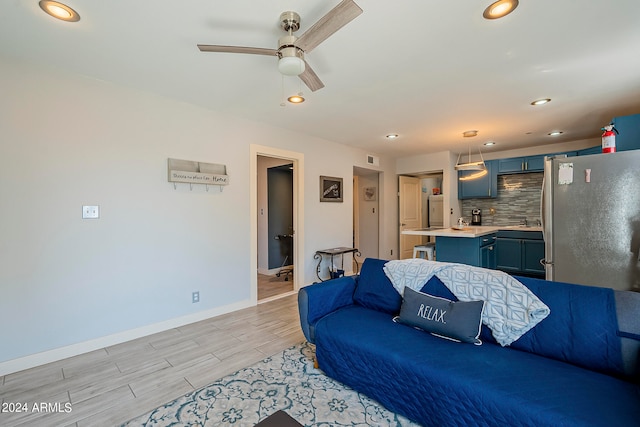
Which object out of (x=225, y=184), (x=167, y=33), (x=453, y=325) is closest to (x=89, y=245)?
(x=225, y=184)

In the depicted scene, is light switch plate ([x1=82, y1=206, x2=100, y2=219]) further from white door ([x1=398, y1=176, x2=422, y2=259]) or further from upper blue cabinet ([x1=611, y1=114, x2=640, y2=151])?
upper blue cabinet ([x1=611, y1=114, x2=640, y2=151])

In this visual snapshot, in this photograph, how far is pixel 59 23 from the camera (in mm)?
1838

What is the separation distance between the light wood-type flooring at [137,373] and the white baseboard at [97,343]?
6 centimetres

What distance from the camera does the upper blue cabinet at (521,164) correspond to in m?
5.20

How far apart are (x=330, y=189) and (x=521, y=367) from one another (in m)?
3.75

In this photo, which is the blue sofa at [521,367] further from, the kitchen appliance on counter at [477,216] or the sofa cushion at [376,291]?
the kitchen appliance on counter at [477,216]

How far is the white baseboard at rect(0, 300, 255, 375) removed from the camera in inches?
88.3

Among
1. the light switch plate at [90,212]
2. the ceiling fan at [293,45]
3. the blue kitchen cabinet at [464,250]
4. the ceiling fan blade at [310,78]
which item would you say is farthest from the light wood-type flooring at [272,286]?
the ceiling fan at [293,45]

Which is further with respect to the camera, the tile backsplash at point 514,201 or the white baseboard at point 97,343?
the tile backsplash at point 514,201

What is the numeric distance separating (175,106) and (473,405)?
141 inches

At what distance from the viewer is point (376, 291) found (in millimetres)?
2404

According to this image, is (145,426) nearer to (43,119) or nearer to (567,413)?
(567,413)

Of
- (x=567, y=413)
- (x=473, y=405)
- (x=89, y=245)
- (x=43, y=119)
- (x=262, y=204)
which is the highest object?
(x=43, y=119)

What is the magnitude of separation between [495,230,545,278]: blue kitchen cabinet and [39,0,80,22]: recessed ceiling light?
610cm
